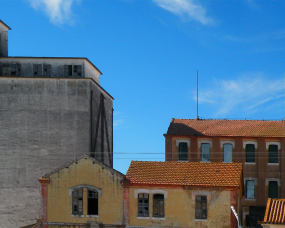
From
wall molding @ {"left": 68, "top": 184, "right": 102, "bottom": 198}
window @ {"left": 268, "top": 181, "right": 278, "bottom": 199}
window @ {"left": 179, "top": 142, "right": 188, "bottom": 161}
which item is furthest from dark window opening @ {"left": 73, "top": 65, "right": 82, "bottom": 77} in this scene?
window @ {"left": 268, "top": 181, "right": 278, "bottom": 199}

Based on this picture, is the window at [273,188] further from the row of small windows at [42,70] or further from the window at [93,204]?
the window at [93,204]

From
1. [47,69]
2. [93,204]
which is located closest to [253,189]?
[93,204]

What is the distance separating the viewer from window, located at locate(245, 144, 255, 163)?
60094 mm

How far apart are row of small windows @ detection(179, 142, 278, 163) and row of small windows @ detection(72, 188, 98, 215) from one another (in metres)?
20.0

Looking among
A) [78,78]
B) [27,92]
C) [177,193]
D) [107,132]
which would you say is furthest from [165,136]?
[177,193]

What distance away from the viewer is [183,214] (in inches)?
1624

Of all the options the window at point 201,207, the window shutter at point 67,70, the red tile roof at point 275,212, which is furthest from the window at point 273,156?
the window shutter at point 67,70

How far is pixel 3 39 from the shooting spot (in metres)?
62.1

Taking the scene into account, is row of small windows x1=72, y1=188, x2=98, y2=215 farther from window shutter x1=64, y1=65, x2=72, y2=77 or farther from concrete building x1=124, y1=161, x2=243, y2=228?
window shutter x1=64, y1=65, x2=72, y2=77

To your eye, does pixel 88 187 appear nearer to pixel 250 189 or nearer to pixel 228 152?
pixel 228 152

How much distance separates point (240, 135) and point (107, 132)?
14951 millimetres

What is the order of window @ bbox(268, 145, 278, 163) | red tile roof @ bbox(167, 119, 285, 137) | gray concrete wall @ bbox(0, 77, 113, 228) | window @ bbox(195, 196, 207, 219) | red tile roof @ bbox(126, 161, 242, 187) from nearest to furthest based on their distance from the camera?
window @ bbox(195, 196, 207, 219) → red tile roof @ bbox(126, 161, 242, 187) → gray concrete wall @ bbox(0, 77, 113, 228) → window @ bbox(268, 145, 278, 163) → red tile roof @ bbox(167, 119, 285, 137)

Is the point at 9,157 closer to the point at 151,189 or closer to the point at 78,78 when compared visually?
the point at 78,78

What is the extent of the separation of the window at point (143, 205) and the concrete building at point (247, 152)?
18531 millimetres
